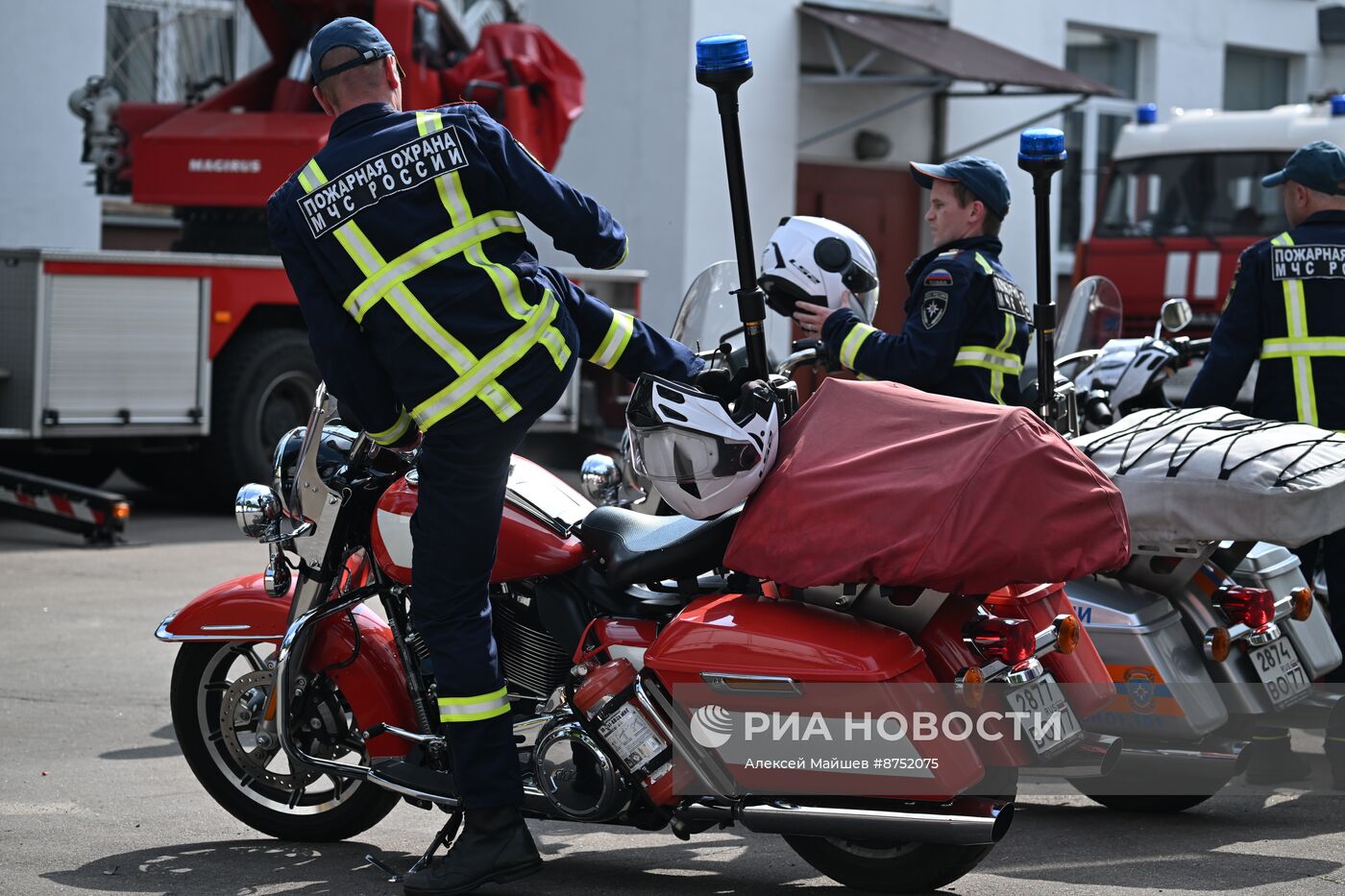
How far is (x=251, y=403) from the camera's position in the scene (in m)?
11.4

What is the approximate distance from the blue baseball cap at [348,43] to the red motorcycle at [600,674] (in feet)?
2.69

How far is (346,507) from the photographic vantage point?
4.62m

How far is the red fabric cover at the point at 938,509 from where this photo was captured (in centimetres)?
379

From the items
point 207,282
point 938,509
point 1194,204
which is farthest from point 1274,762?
point 1194,204

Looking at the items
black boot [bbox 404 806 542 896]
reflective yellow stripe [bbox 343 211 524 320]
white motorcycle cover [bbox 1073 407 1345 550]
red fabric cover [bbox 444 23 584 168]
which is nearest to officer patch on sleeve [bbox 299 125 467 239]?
reflective yellow stripe [bbox 343 211 524 320]

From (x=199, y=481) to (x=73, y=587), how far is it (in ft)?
9.36

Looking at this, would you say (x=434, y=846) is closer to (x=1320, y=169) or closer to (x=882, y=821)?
(x=882, y=821)

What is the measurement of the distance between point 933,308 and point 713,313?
0.63 meters

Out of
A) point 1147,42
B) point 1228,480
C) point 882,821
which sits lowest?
point 882,821

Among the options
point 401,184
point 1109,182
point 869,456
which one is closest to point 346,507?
point 401,184

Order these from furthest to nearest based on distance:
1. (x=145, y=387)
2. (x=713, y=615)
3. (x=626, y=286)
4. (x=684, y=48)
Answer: (x=684, y=48), (x=626, y=286), (x=145, y=387), (x=713, y=615)

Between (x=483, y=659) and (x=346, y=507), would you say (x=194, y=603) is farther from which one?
(x=483, y=659)

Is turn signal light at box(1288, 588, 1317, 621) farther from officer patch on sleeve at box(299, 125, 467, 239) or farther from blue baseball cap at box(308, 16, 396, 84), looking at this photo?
blue baseball cap at box(308, 16, 396, 84)

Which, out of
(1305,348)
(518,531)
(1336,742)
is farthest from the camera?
(1305,348)
